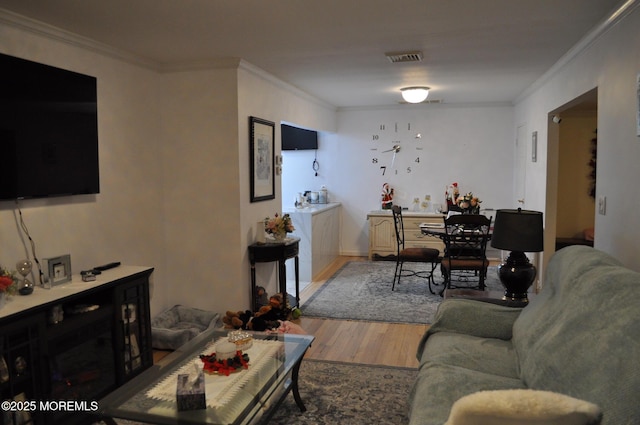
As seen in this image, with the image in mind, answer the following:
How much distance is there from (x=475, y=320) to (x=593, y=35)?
215 centimetres

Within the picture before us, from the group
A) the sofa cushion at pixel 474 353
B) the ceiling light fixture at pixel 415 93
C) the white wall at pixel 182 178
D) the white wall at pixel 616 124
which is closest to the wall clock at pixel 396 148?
the ceiling light fixture at pixel 415 93

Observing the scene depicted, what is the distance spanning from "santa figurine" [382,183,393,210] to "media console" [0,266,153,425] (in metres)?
4.93

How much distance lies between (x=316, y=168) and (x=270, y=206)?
10.7ft

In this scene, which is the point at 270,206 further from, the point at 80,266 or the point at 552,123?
the point at 552,123

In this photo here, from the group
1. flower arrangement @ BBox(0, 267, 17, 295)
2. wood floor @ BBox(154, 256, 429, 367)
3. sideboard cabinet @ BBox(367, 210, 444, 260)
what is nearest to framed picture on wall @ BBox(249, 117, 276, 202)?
wood floor @ BBox(154, 256, 429, 367)

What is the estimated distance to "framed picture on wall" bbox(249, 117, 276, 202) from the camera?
4.43 meters

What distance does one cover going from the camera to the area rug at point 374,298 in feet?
15.9

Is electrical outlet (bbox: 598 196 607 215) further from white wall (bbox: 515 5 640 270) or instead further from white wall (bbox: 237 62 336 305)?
white wall (bbox: 237 62 336 305)

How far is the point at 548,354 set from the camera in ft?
6.70

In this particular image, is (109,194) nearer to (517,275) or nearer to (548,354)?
(517,275)

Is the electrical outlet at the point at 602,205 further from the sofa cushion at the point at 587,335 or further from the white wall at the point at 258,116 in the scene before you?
the white wall at the point at 258,116

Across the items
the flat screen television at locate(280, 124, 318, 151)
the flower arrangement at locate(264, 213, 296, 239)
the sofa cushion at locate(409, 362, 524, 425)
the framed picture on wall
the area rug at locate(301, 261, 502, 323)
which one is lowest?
the area rug at locate(301, 261, 502, 323)

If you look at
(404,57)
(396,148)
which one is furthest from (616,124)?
(396,148)

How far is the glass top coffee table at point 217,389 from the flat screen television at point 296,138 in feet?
16.9
